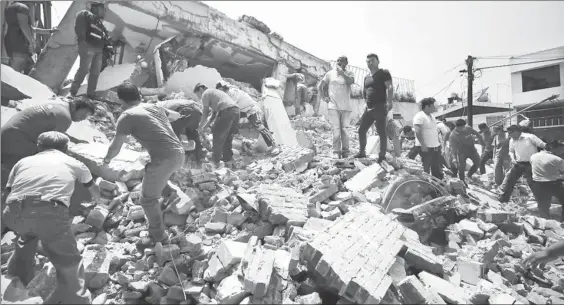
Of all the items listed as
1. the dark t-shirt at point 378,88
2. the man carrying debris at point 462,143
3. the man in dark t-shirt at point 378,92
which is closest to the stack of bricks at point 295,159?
the man in dark t-shirt at point 378,92

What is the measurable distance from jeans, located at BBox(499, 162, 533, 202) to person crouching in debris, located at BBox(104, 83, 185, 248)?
5189 mm

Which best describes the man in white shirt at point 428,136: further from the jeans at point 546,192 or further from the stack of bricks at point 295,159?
the stack of bricks at point 295,159

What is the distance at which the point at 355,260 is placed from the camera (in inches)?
89.7

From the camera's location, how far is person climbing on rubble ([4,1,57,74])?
445cm

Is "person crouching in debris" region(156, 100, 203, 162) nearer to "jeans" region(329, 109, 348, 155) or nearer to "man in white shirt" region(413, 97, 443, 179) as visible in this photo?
"jeans" region(329, 109, 348, 155)

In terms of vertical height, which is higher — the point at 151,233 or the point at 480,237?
the point at 151,233

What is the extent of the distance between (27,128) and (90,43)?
2554mm

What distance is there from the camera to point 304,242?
7.80ft

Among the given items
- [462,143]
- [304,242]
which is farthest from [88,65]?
[462,143]

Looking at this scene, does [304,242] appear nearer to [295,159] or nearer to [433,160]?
[295,159]

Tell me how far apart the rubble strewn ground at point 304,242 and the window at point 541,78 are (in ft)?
44.7

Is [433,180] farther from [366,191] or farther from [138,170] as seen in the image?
[138,170]

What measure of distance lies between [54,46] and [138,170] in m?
4.47

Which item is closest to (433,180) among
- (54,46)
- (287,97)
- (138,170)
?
(138,170)
